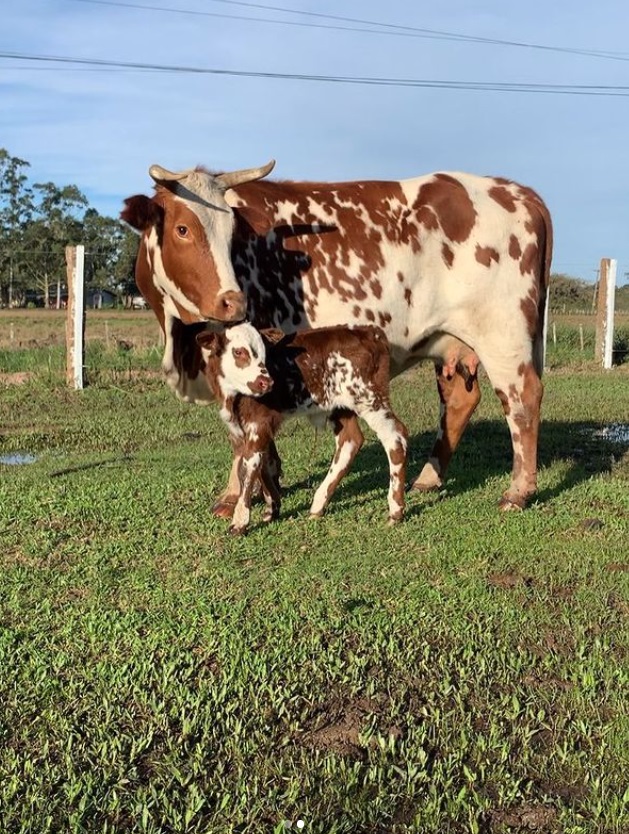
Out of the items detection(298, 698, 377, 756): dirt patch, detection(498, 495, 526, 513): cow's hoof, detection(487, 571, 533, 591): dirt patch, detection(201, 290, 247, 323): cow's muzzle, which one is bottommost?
detection(298, 698, 377, 756): dirt patch

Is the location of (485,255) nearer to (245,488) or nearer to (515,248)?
(515,248)

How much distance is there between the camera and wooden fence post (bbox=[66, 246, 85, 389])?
43.9ft

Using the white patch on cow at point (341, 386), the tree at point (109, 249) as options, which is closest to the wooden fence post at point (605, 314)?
the white patch on cow at point (341, 386)

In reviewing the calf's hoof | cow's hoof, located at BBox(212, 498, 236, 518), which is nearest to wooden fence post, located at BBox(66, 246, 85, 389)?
the calf's hoof

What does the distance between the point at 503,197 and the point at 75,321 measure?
27.7 feet

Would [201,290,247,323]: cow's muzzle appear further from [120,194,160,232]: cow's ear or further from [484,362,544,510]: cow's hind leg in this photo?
[484,362,544,510]: cow's hind leg

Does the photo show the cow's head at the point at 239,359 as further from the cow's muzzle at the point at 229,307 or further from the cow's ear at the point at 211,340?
the cow's muzzle at the point at 229,307

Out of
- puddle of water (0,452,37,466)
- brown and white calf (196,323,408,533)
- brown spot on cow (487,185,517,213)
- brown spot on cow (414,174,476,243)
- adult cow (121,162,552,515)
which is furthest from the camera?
puddle of water (0,452,37,466)

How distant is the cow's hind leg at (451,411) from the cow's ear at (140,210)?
9.72 feet

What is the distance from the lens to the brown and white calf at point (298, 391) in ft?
18.1

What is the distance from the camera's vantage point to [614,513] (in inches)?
250

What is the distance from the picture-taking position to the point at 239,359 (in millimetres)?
5465

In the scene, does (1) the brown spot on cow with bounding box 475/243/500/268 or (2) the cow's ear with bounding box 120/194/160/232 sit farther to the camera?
(1) the brown spot on cow with bounding box 475/243/500/268

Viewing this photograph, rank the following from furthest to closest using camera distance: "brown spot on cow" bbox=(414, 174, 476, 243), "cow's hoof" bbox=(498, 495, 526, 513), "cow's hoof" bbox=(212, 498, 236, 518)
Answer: "brown spot on cow" bbox=(414, 174, 476, 243) → "cow's hoof" bbox=(498, 495, 526, 513) → "cow's hoof" bbox=(212, 498, 236, 518)
